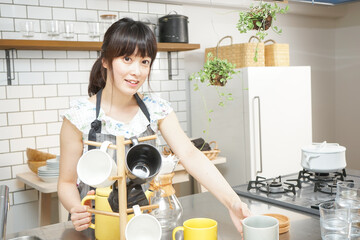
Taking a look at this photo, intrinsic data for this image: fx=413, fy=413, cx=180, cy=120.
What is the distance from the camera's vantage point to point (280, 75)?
12.6 feet

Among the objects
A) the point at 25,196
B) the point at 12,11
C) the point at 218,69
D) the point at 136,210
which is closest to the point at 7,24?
the point at 12,11

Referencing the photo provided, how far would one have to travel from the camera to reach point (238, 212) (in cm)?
133

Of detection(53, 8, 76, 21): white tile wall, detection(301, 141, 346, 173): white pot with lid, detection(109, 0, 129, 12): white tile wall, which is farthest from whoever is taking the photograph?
detection(109, 0, 129, 12): white tile wall

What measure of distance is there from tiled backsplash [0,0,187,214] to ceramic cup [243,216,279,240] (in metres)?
2.60

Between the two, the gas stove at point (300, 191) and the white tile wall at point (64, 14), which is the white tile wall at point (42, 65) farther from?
the gas stove at point (300, 191)

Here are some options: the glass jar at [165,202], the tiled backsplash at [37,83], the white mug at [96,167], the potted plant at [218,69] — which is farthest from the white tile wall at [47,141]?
the white mug at [96,167]

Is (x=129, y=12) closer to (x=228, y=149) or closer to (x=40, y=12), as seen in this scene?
(x=40, y=12)

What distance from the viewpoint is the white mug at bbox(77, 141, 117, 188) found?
0.97 metres

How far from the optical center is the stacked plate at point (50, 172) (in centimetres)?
284

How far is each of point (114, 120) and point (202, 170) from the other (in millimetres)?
434

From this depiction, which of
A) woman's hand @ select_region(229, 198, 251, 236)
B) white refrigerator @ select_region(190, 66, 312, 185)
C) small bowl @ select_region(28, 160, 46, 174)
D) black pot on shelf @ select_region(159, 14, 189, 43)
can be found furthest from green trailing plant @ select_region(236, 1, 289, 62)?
small bowl @ select_region(28, 160, 46, 174)

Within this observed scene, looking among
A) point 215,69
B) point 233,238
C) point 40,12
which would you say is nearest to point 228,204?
point 233,238

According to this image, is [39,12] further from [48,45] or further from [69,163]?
[69,163]

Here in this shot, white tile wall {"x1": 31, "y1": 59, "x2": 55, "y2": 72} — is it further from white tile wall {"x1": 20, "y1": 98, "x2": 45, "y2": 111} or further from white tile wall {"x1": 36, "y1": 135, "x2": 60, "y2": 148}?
white tile wall {"x1": 36, "y1": 135, "x2": 60, "y2": 148}
